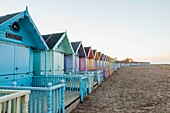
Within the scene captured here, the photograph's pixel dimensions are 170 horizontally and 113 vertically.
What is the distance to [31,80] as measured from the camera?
890 cm

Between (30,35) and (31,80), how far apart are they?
280 centimetres

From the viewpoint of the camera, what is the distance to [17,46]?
7547mm

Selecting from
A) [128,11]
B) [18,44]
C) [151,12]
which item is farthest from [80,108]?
[151,12]

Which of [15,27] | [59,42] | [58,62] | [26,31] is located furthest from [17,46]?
[58,62]

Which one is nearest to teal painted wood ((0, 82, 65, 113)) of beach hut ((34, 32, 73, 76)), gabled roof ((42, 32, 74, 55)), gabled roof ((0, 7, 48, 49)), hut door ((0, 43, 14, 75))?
hut door ((0, 43, 14, 75))

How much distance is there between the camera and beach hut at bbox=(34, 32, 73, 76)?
985 cm

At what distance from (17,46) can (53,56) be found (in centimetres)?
357

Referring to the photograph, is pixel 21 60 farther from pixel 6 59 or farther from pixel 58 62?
pixel 58 62

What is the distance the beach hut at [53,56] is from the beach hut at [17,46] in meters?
1.04

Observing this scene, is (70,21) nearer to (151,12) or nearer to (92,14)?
(92,14)

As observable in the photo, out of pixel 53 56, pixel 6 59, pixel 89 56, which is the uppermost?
pixel 89 56

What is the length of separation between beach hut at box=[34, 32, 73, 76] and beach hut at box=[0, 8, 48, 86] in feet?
3.40

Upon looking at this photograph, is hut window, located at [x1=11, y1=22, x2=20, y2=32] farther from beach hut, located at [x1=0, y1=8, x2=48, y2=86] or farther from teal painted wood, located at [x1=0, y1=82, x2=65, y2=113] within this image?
teal painted wood, located at [x1=0, y1=82, x2=65, y2=113]

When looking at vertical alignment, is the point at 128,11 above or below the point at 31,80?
above
